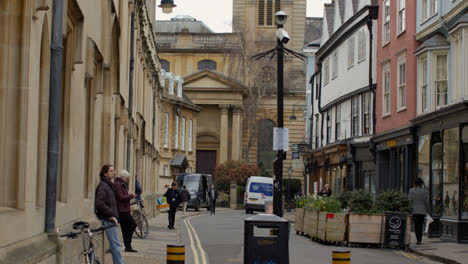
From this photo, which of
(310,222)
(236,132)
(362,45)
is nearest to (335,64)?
(362,45)

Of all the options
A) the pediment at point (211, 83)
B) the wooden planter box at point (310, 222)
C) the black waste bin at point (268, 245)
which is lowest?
the wooden planter box at point (310, 222)

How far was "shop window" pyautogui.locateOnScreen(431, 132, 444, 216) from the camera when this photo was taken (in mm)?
23797

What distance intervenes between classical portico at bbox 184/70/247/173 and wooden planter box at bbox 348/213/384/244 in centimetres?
5368

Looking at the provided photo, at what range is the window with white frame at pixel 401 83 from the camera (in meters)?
28.4

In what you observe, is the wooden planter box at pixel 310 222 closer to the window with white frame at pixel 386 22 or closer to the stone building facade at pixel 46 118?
the stone building facade at pixel 46 118

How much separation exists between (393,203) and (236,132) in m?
55.5

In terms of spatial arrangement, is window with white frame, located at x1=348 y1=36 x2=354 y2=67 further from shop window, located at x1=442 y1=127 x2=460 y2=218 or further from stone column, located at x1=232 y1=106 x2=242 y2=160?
stone column, located at x1=232 y1=106 x2=242 y2=160

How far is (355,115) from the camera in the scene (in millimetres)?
35938

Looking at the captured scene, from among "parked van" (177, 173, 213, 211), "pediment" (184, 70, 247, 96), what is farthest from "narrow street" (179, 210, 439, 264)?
"pediment" (184, 70, 247, 96)

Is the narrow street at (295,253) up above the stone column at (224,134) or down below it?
below

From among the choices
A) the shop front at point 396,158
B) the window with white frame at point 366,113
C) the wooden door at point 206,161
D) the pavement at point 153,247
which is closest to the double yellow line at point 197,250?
the pavement at point 153,247

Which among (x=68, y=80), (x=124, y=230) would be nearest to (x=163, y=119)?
(x=124, y=230)

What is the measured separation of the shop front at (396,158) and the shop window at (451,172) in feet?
12.5

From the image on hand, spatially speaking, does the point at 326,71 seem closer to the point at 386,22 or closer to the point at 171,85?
the point at 386,22
